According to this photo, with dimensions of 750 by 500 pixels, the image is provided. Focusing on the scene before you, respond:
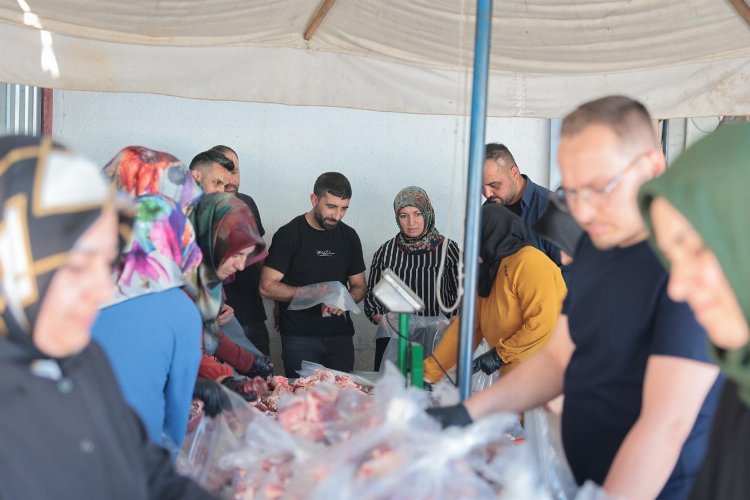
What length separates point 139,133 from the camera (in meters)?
5.18

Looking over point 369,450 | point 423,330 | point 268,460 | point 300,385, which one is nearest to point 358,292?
point 423,330

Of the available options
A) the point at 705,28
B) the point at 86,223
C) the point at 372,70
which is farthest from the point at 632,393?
the point at 372,70

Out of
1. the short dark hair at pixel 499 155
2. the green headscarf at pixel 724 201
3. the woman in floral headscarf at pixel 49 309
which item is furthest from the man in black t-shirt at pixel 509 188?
the woman in floral headscarf at pixel 49 309

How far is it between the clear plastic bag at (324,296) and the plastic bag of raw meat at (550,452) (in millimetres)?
2336

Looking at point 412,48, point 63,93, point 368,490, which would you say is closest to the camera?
point 368,490

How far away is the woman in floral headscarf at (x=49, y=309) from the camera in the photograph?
1059mm

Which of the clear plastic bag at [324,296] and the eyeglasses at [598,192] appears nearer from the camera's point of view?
the eyeglasses at [598,192]

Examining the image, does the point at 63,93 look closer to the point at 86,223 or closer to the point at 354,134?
the point at 354,134

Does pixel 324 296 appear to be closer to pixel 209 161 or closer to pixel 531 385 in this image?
pixel 209 161

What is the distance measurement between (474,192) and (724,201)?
3.16 feet

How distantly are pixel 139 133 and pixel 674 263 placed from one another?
4.64 meters

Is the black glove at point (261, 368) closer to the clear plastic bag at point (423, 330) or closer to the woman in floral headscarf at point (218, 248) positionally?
the woman in floral headscarf at point (218, 248)

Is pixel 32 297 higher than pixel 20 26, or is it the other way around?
pixel 20 26

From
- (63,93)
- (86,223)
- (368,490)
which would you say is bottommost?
(368,490)
